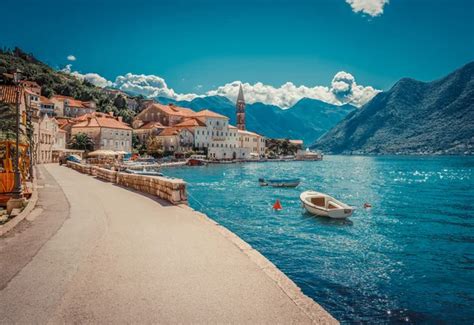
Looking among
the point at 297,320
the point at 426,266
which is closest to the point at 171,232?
the point at 297,320

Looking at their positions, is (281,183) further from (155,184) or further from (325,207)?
(155,184)

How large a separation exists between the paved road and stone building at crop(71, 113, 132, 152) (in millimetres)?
81345

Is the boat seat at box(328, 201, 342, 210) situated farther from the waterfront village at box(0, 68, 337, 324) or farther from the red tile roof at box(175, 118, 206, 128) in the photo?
the red tile roof at box(175, 118, 206, 128)

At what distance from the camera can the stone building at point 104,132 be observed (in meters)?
87.5

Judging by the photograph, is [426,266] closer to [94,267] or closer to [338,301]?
[338,301]

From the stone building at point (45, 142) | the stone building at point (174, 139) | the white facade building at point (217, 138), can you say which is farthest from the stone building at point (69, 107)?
the stone building at point (45, 142)

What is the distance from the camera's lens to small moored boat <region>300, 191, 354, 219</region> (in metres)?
21.7

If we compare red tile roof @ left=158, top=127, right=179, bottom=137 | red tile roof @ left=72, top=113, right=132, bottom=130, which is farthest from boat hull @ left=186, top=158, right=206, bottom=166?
red tile roof @ left=72, top=113, right=132, bottom=130

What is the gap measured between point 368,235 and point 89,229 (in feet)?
44.6

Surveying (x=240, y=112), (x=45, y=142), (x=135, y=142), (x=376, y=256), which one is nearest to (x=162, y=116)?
(x=135, y=142)

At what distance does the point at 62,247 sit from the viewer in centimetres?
831

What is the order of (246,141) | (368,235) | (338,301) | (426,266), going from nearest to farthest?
(338,301) → (426,266) → (368,235) → (246,141)

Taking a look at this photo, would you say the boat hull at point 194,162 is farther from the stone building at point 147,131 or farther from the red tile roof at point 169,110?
the red tile roof at point 169,110

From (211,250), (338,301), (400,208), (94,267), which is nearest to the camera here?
(94,267)
